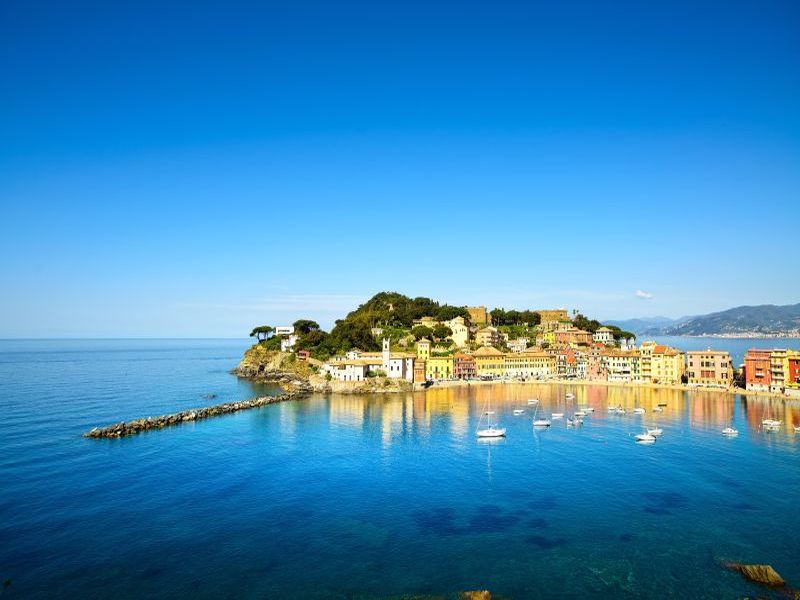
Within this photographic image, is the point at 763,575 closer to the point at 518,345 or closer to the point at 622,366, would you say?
the point at 622,366

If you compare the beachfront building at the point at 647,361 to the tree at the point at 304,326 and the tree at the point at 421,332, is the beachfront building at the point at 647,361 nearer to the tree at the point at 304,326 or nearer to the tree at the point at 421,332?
the tree at the point at 421,332

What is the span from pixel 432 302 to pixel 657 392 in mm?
66190

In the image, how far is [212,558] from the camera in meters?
23.4

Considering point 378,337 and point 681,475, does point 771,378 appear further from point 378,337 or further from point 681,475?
point 378,337

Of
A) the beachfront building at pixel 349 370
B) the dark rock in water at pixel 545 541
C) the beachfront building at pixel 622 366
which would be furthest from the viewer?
the beachfront building at pixel 622 366

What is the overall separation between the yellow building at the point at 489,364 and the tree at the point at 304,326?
39131mm

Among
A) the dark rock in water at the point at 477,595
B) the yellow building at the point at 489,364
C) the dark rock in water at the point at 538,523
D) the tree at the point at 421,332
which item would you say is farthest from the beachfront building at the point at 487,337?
the dark rock in water at the point at 477,595

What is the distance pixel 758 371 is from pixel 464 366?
44148mm

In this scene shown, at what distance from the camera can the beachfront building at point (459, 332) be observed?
10979cm

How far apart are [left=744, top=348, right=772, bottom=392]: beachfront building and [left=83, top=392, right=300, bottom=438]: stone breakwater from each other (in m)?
65.5

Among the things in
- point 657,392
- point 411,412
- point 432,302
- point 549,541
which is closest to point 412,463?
point 549,541

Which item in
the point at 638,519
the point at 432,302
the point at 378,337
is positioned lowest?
the point at 638,519

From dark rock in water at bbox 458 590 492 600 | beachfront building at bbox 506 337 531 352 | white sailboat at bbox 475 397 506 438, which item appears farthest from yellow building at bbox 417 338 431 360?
dark rock in water at bbox 458 590 492 600

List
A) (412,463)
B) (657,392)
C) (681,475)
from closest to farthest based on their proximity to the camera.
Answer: (681,475), (412,463), (657,392)
